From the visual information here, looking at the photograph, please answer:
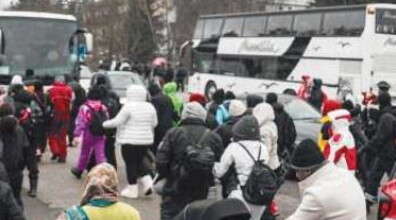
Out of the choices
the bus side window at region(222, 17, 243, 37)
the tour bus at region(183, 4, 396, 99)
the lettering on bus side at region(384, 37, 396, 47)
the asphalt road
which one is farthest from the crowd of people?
the bus side window at region(222, 17, 243, 37)

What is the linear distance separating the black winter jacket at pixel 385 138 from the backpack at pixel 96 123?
427 cm

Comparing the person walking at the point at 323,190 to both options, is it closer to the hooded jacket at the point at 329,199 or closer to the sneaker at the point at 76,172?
the hooded jacket at the point at 329,199

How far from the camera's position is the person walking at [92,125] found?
13.7 metres

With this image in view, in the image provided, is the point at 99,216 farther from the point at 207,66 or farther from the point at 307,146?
the point at 207,66

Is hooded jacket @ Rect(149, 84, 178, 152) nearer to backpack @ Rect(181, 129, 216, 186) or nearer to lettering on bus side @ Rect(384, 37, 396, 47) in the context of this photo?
backpack @ Rect(181, 129, 216, 186)

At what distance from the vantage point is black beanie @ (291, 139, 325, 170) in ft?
18.3

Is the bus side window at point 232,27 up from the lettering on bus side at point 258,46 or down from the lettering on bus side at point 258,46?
up

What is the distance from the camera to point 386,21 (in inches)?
1025

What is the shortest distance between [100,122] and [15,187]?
11.4 feet

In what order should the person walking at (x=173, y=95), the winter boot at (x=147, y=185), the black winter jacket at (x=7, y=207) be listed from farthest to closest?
the person walking at (x=173, y=95), the winter boot at (x=147, y=185), the black winter jacket at (x=7, y=207)

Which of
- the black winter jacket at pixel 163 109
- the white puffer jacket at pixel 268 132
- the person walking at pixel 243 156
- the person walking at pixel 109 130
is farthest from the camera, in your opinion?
the black winter jacket at pixel 163 109

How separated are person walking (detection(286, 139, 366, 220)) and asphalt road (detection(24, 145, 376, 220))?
6205 mm

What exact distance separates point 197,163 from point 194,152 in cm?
11

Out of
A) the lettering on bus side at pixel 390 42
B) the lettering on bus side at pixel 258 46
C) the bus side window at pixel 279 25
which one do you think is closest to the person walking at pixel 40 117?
the lettering on bus side at pixel 390 42
